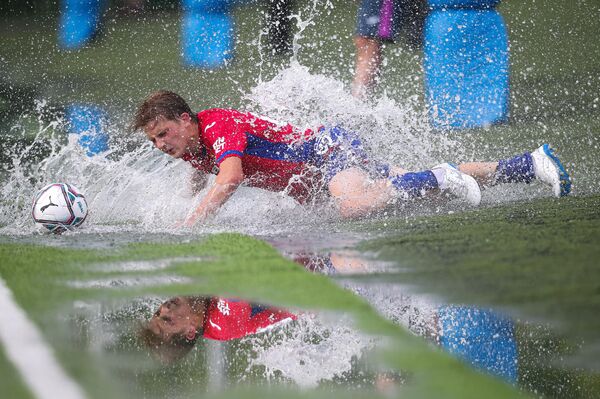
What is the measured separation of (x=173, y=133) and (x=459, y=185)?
1.97 metres

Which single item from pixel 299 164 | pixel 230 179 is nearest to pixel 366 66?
pixel 299 164

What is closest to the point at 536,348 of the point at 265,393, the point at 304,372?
the point at 304,372

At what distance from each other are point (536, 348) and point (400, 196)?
324 centimetres

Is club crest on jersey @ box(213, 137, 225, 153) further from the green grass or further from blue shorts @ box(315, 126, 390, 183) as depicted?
the green grass

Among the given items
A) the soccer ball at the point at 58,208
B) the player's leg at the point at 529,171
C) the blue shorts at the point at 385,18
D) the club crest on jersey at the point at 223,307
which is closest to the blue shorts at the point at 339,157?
the player's leg at the point at 529,171

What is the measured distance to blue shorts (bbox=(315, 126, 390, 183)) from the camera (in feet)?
19.8

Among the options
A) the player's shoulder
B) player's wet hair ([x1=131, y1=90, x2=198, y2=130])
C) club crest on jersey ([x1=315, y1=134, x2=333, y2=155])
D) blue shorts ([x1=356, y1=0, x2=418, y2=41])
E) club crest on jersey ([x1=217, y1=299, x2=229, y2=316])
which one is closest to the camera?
club crest on jersey ([x1=217, y1=299, x2=229, y2=316])

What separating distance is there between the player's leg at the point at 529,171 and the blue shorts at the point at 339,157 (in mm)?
648

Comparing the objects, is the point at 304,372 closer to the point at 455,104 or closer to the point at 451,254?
the point at 451,254

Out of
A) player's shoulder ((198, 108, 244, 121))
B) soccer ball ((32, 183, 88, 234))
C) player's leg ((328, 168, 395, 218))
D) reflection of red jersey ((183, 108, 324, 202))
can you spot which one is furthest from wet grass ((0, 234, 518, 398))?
player's leg ((328, 168, 395, 218))

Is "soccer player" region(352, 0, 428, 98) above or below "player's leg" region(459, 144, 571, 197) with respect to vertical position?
above

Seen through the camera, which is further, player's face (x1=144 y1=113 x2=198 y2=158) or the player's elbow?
player's face (x1=144 y1=113 x2=198 y2=158)

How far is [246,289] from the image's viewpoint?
133 inches

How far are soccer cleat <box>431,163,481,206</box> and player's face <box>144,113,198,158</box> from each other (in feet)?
5.63
